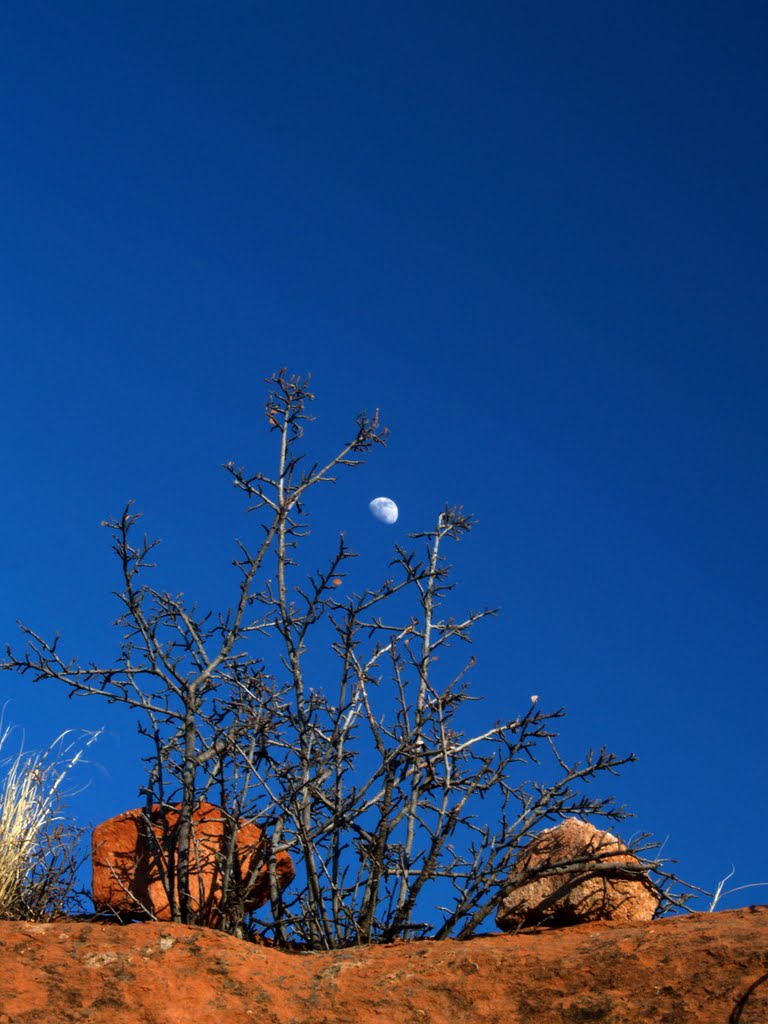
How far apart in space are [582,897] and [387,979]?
70.1 inches

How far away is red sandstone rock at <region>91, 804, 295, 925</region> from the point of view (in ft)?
20.9

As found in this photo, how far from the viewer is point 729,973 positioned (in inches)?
171

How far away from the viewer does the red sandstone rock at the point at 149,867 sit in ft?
20.9

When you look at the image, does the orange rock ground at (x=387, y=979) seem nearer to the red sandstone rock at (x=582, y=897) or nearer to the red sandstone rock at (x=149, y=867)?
the red sandstone rock at (x=582, y=897)

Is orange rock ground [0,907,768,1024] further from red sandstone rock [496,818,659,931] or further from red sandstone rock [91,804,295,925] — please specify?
red sandstone rock [91,804,295,925]

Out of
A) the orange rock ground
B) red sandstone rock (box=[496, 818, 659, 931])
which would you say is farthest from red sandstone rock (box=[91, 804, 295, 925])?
red sandstone rock (box=[496, 818, 659, 931])

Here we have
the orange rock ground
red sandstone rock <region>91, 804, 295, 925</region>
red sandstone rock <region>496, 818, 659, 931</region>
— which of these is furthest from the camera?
red sandstone rock <region>91, 804, 295, 925</region>

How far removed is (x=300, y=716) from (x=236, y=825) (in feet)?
2.61

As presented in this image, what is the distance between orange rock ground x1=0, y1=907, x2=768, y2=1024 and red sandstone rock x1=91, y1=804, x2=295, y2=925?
3.92 ft

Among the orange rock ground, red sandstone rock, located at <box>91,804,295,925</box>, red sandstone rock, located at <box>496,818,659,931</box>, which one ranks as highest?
red sandstone rock, located at <box>91,804,295,925</box>

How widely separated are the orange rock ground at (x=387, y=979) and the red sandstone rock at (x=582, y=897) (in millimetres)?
972

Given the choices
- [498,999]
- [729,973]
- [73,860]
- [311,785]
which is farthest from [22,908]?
[729,973]

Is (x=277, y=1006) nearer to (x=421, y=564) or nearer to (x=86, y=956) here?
Answer: (x=86, y=956)

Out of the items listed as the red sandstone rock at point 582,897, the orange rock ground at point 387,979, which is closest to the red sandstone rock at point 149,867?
the orange rock ground at point 387,979
